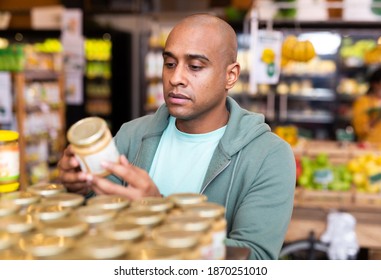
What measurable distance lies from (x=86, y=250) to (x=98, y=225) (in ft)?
0.52

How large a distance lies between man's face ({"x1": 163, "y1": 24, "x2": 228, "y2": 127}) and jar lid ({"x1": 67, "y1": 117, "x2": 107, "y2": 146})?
1.27 ft

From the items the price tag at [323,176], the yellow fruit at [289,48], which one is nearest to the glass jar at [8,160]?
the price tag at [323,176]

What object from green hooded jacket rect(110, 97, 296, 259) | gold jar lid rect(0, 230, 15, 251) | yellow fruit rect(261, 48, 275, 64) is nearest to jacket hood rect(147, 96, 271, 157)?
green hooded jacket rect(110, 97, 296, 259)

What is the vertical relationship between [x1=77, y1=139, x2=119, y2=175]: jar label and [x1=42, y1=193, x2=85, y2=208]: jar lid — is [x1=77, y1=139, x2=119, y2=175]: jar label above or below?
above

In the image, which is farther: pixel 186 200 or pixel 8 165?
pixel 8 165

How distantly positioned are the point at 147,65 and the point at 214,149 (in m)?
6.24

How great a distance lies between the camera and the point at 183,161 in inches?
Result: 82.8

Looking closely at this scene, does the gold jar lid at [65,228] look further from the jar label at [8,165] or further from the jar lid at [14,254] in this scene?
the jar label at [8,165]

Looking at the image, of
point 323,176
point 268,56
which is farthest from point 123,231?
point 268,56

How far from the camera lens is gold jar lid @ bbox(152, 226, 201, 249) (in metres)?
1.20

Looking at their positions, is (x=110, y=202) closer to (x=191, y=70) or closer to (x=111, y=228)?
(x=111, y=228)

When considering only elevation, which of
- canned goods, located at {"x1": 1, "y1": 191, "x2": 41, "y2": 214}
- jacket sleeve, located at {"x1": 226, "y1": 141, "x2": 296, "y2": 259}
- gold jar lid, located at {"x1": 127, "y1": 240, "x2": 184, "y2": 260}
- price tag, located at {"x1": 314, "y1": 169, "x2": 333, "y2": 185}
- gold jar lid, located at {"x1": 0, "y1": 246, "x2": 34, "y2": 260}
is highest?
canned goods, located at {"x1": 1, "y1": 191, "x2": 41, "y2": 214}

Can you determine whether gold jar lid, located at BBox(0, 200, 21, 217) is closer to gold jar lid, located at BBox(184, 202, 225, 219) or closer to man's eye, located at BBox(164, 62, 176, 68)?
gold jar lid, located at BBox(184, 202, 225, 219)
